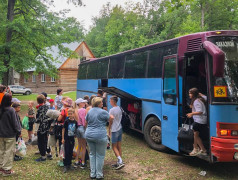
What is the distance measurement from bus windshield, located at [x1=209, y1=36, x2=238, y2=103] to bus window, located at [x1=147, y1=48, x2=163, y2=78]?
7.81 feet

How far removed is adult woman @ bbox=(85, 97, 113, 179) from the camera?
5336 mm

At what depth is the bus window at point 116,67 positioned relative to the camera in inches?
429

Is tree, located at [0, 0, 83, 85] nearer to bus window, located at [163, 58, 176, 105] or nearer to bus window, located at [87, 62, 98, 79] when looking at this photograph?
bus window, located at [87, 62, 98, 79]

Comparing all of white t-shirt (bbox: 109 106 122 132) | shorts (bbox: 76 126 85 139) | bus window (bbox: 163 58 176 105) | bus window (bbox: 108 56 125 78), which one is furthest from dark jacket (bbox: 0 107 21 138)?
bus window (bbox: 108 56 125 78)

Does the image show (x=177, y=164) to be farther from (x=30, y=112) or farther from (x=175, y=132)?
(x=30, y=112)

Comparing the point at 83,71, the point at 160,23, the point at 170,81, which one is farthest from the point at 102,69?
the point at 160,23

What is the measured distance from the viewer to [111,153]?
7648 mm

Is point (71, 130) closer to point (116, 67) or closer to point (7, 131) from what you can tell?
point (7, 131)

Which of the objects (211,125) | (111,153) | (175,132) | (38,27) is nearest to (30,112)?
(111,153)

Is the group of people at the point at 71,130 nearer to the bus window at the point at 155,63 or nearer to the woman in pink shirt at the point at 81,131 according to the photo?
the woman in pink shirt at the point at 81,131

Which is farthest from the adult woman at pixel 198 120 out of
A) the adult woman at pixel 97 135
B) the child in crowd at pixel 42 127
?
the child in crowd at pixel 42 127

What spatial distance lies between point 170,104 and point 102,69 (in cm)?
671

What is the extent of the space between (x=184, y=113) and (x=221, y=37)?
86.2 inches

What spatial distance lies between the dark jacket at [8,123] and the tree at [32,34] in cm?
1142
